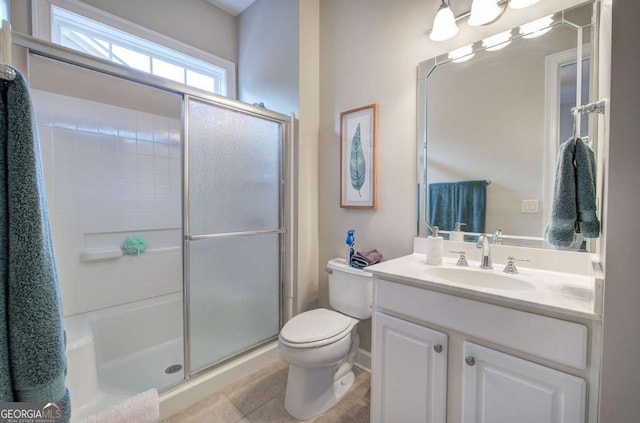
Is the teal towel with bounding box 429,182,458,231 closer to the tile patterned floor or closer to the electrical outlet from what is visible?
the electrical outlet

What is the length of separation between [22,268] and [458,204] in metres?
1.60

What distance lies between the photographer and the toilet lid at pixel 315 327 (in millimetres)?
1418

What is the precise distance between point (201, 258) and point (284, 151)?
3.07 ft

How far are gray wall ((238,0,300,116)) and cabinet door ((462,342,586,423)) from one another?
1.80 m

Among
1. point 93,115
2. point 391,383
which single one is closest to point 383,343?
point 391,383

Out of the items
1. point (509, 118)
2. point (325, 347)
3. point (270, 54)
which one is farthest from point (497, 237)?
point (270, 54)

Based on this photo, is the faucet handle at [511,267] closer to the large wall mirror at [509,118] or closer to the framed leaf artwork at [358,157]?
the large wall mirror at [509,118]

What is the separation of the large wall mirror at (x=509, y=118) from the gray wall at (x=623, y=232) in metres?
0.42

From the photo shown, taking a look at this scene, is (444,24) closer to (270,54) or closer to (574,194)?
(574,194)

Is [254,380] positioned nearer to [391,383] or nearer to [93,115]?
[391,383]

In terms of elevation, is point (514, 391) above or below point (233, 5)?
below

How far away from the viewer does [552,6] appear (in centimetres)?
118

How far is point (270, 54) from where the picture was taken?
220cm

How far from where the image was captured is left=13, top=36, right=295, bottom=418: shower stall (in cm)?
160
